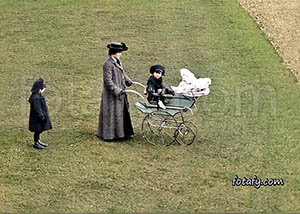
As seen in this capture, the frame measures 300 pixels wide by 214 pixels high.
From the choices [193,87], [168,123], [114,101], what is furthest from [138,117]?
[193,87]

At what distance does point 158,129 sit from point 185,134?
0.55 meters

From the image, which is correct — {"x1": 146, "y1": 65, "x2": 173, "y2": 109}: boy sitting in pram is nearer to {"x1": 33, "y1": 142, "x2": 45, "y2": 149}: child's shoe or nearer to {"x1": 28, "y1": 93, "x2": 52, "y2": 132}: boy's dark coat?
{"x1": 28, "y1": 93, "x2": 52, "y2": 132}: boy's dark coat

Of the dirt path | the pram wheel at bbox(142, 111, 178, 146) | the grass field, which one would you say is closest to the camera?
the grass field

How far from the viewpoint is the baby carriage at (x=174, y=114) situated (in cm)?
1204

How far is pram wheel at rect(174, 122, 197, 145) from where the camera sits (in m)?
12.3

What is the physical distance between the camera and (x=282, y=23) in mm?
20422

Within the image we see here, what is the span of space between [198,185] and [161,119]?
2.74 meters

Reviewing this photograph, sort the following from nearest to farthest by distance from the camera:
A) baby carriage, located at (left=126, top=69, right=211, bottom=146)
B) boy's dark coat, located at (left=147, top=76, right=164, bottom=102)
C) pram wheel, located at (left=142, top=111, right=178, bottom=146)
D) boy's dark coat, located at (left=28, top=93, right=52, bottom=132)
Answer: boy's dark coat, located at (left=28, top=93, right=52, bottom=132), baby carriage, located at (left=126, top=69, right=211, bottom=146), boy's dark coat, located at (left=147, top=76, right=164, bottom=102), pram wheel, located at (left=142, top=111, right=178, bottom=146)

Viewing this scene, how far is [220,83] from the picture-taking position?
15.7m

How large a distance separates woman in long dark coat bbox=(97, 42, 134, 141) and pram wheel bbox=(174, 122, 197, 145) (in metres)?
0.96

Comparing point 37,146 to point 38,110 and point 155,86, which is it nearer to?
point 38,110

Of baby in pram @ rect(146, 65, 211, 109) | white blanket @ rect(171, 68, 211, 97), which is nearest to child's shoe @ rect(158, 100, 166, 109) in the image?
baby in pram @ rect(146, 65, 211, 109)

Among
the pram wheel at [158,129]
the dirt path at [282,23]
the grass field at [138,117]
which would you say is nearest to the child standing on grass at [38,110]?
the grass field at [138,117]

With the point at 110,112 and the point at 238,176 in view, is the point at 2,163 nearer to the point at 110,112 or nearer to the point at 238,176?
the point at 110,112
